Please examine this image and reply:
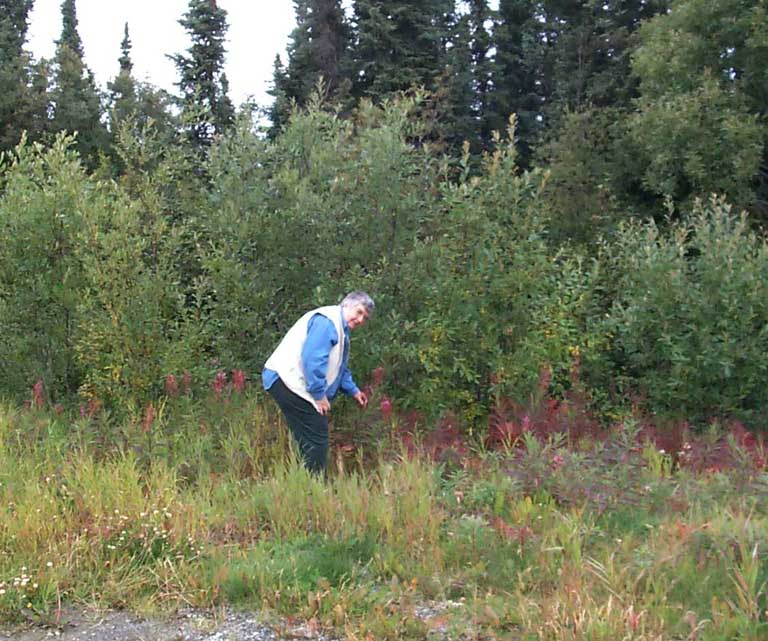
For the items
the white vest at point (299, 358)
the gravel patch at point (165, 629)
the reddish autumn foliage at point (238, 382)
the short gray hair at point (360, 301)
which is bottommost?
the gravel patch at point (165, 629)

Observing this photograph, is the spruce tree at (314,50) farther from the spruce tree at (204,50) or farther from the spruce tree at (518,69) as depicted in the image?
the spruce tree at (518,69)

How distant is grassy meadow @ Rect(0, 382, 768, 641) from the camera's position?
14.1 feet

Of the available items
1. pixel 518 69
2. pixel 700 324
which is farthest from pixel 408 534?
pixel 518 69

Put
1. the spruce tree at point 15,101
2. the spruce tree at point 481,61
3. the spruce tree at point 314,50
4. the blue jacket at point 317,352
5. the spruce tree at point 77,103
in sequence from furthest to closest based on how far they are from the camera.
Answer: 1. the spruce tree at point 481,61
2. the spruce tree at point 314,50
3. the spruce tree at point 77,103
4. the spruce tree at point 15,101
5. the blue jacket at point 317,352

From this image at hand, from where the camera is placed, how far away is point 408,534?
510cm

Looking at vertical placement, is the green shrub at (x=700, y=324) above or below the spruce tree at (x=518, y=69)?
below

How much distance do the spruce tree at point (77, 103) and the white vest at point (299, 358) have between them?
2536 centimetres

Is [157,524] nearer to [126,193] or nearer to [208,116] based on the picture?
[126,193]

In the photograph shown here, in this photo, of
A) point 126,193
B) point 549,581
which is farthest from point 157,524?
point 126,193

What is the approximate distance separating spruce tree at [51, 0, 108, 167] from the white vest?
25363 millimetres

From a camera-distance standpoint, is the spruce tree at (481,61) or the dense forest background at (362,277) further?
the spruce tree at (481,61)

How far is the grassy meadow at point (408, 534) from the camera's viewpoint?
4.31 metres

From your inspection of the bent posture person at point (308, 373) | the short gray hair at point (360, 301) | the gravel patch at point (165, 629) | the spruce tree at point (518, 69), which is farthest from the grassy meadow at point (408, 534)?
the spruce tree at point (518, 69)

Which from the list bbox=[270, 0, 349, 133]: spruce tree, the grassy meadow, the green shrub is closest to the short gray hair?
the grassy meadow
